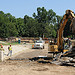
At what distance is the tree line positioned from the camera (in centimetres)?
9156

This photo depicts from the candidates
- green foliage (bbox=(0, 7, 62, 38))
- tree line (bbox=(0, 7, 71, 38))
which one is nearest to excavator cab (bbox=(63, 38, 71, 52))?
tree line (bbox=(0, 7, 71, 38))

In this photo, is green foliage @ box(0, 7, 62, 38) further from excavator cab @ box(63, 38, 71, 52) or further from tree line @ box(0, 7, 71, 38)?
excavator cab @ box(63, 38, 71, 52)

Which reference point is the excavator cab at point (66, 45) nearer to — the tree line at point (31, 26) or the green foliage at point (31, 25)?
the tree line at point (31, 26)

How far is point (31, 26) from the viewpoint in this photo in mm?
108125

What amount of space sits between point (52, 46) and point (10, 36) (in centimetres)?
7705

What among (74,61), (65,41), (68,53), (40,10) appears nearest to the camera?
(74,61)

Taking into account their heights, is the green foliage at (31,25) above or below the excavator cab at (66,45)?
above

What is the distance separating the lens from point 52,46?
2009 centimetres

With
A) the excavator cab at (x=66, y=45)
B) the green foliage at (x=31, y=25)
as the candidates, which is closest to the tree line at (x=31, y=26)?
the green foliage at (x=31, y=25)

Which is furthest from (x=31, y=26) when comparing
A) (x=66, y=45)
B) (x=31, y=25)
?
(x=66, y=45)

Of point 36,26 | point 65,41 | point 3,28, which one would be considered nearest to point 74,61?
point 65,41

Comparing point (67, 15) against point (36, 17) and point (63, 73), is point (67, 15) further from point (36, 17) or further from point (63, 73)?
point (36, 17)

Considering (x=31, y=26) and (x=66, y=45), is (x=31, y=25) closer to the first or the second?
(x=31, y=26)

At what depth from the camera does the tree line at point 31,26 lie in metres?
91.6
